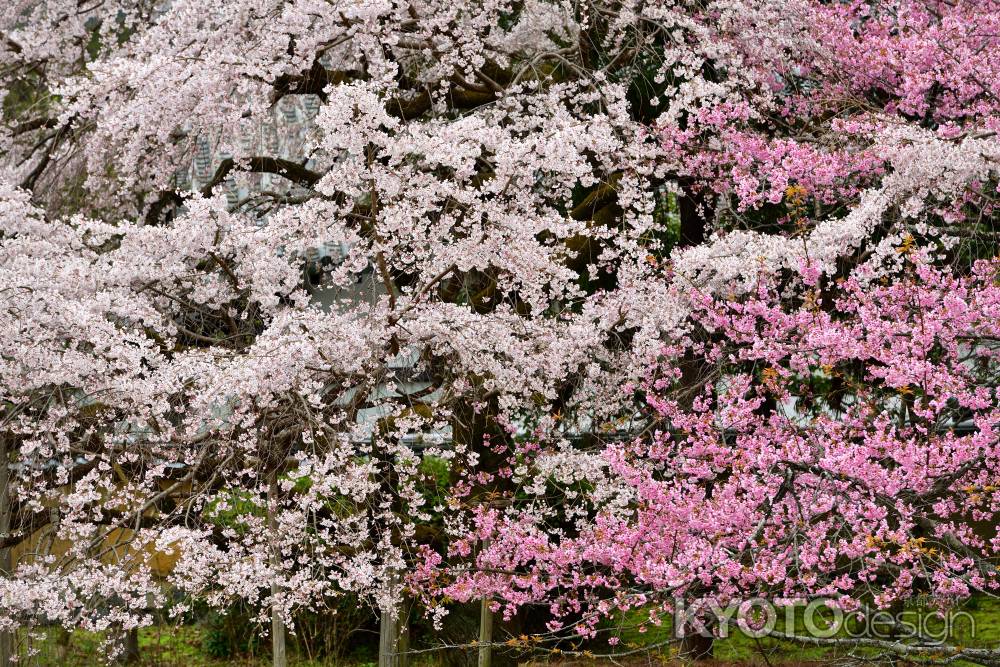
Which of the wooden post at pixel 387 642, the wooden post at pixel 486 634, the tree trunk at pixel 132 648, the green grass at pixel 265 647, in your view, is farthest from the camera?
the tree trunk at pixel 132 648

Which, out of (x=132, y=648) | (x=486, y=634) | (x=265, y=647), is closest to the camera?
(x=486, y=634)

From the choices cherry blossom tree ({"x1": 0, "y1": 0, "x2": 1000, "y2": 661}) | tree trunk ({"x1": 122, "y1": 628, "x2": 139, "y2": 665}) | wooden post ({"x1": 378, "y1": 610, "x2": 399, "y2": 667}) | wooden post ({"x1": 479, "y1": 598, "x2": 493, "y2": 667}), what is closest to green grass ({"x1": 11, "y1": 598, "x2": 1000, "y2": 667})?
tree trunk ({"x1": 122, "y1": 628, "x2": 139, "y2": 665})

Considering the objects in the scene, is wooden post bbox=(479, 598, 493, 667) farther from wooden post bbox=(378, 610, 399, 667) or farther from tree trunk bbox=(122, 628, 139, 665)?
tree trunk bbox=(122, 628, 139, 665)

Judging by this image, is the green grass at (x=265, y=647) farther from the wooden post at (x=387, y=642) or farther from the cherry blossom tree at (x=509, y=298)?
the cherry blossom tree at (x=509, y=298)

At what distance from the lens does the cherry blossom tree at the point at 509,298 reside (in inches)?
233

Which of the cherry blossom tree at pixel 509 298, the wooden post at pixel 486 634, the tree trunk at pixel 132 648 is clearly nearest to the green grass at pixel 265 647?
the tree trunk at pixel 132 648

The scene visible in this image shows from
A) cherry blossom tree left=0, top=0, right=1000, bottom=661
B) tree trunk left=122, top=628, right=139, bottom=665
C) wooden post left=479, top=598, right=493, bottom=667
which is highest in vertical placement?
cherry blossom tree left=0, top=0, right=1000, bottom=661

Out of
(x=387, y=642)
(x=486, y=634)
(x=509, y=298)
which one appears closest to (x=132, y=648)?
(x=387, y=642)

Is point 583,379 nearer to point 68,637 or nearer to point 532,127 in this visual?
point 532,127

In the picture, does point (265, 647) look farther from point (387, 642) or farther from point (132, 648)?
point (387, 642)

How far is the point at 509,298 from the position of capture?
7.60 metres

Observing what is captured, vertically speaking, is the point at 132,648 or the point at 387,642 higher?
the point at 387,642

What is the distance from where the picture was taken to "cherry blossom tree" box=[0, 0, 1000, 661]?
19.4 ft

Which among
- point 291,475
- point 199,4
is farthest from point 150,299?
point 199,4
